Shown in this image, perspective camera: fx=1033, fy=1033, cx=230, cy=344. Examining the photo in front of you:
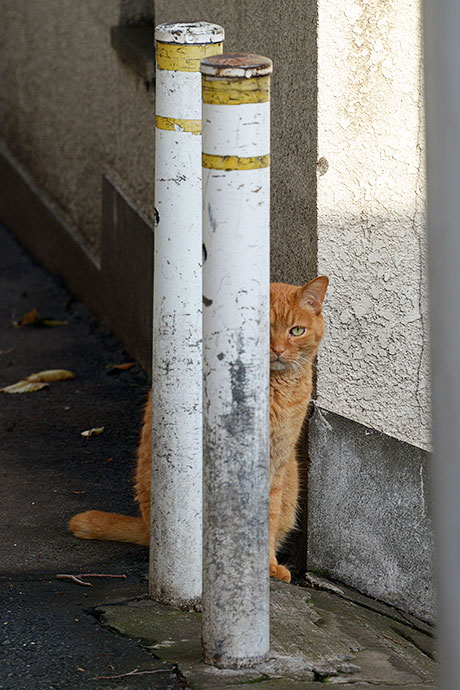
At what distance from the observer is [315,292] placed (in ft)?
10.8

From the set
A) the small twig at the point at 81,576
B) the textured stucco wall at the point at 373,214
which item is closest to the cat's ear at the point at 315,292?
the textured stucco wall at the point at 373,214

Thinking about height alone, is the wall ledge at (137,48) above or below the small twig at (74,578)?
above

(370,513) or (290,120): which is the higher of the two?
(290,120)

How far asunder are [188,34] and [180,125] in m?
0.24

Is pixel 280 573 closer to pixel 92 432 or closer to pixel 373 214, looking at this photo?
pixel 373 214

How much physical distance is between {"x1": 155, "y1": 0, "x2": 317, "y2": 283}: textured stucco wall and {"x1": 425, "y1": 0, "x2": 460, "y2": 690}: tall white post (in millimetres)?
1695

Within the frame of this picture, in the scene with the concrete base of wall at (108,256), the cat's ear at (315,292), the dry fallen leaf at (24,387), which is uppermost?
the cat's ear at (315,292)

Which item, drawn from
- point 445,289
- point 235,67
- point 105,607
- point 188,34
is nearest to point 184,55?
point 188,34

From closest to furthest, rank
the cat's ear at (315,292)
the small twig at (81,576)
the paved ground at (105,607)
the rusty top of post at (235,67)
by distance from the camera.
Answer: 1. the rusty top of post at (235,67)
2. the paved ground at (105,607)
3. the cat's ear at (315,292)
4. the small twig at (81,576)

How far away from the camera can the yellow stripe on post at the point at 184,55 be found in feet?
9.18

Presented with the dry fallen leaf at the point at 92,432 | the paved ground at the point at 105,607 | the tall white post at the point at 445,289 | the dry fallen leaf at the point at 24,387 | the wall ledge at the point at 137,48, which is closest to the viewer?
the tall white post at the point at 445,289

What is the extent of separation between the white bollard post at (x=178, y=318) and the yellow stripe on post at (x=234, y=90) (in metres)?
0.44

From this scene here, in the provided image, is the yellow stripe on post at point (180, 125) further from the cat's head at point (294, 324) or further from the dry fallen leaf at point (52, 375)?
the dry fallen leaf at point (52, 375)

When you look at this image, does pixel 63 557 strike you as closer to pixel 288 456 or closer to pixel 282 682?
pixel 288 456
